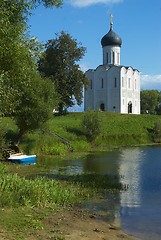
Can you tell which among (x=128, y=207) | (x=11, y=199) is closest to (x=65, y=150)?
(x=128, y=207)

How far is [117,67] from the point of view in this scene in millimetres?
83500

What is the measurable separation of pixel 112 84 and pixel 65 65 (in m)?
22.2

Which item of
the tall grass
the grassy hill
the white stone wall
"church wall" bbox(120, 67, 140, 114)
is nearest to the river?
the tall grass

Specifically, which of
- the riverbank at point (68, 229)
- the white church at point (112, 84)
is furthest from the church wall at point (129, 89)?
the riverbank at point (68, 229)

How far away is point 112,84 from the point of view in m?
84.3

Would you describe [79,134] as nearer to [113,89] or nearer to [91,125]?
[91,125]

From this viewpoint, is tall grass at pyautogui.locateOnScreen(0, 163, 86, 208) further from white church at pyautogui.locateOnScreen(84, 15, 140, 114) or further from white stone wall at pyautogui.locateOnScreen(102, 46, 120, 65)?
white stone wall at pyautogui.locateOnScreen(102, 46, 120, 65)

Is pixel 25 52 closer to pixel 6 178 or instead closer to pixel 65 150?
pixel 6 178

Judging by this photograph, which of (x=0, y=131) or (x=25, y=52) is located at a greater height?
(x=25, y=52)

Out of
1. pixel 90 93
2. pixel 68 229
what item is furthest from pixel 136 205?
pixel 90 93

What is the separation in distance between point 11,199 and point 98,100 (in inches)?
2858

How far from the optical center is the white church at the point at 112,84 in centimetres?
8331

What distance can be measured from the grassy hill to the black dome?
1958 centimetres

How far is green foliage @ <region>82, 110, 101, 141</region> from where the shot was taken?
171ft
